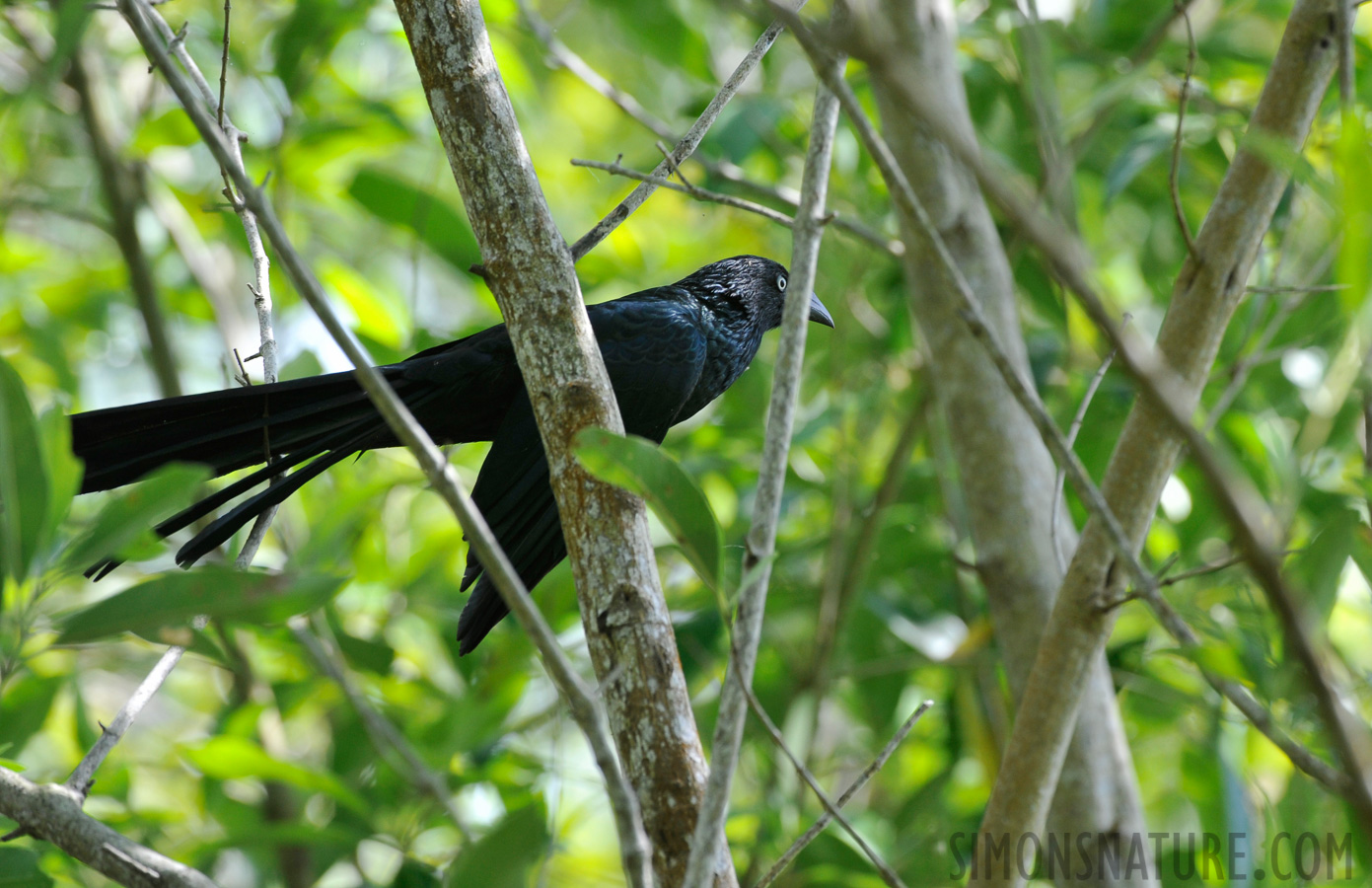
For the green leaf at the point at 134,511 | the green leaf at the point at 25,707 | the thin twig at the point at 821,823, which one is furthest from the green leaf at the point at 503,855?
the green leaf at the point at 25,707

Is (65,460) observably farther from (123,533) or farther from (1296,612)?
(1296,612)

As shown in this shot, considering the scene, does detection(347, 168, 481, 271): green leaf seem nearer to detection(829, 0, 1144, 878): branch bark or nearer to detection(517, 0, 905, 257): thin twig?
detection(517, 0, 905, 257): thin twig

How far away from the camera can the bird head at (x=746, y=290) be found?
2.77 meters

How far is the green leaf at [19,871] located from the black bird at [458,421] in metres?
0.42

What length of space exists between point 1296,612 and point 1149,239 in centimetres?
297

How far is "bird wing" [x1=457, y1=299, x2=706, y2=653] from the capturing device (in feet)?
6.84

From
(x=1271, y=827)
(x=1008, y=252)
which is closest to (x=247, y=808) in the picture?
(x=1271, y=827)

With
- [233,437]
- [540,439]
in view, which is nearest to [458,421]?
[540,439]

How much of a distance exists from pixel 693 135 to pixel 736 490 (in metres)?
1.68

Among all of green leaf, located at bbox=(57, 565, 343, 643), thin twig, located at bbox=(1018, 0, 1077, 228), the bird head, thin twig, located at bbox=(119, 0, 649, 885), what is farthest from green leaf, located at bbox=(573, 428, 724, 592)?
the bird head

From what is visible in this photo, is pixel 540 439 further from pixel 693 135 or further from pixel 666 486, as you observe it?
pixel 666 486

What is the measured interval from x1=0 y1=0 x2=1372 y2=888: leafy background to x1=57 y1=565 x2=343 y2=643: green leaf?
2.19ft

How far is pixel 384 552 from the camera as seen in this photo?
3.27 metres

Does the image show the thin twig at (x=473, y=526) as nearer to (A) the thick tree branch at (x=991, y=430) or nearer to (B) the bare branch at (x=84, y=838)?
(B) the bare branch at (x=84, y=838)
